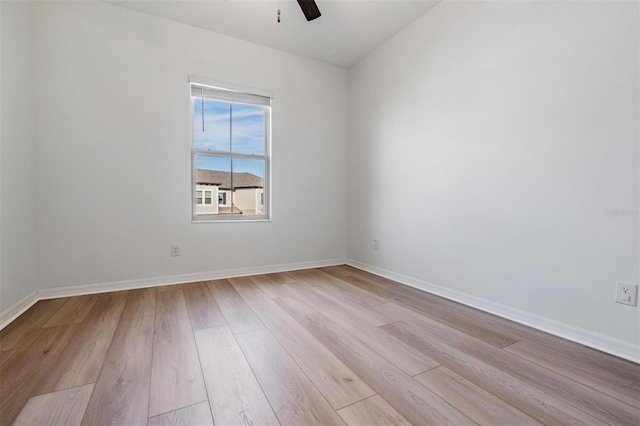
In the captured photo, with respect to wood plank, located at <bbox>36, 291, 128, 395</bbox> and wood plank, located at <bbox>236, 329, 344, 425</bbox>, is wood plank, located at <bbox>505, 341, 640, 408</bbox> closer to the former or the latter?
wood plank, located at <bbox>236, 329, 344, 425</bbox>

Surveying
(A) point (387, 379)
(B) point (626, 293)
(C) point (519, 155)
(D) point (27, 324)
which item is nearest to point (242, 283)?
(D) point (27, 324)

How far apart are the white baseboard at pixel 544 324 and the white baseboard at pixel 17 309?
3.24m

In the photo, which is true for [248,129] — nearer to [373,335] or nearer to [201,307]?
[201,307]

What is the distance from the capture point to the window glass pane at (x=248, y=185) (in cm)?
329

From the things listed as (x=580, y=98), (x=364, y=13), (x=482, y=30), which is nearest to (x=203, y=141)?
(x=364, y=13)

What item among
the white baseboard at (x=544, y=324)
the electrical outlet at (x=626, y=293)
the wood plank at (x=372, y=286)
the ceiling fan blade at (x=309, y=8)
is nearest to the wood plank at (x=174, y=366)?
the wood plank at (x=372, y=286)

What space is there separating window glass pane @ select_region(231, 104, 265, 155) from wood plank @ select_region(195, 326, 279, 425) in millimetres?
2192

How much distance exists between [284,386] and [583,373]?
150 cm

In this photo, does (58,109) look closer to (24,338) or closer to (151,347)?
(24,338)

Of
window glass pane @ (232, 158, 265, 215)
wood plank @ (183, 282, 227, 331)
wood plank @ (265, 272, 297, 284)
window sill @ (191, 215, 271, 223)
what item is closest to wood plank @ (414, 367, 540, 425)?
wood plank @ (183, 282, 227, 331)

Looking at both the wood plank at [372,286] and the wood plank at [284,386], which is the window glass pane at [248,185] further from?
the wood plank at [284,386]

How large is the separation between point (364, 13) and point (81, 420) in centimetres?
347

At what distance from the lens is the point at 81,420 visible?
1062mm

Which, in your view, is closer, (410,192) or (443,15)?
(443,15)
